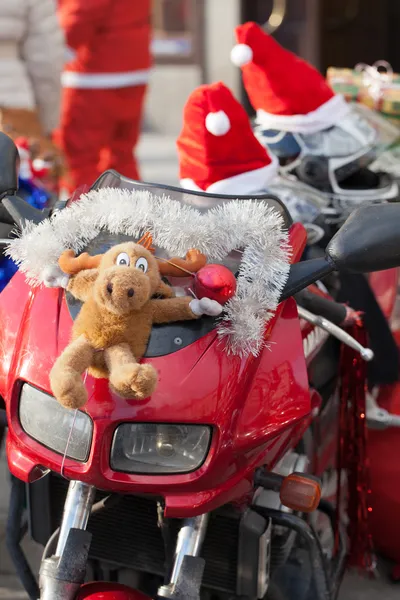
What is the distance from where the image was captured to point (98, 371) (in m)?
1.77

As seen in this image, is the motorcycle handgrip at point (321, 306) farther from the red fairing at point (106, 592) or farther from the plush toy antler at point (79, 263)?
the red fairing at point (106, 592)

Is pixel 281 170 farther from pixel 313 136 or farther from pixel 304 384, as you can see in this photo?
pixel 304 384

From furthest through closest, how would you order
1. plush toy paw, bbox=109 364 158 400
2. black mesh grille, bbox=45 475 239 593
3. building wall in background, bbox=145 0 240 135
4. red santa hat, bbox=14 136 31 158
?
1. building wall in background, bbox=145 0 240 135
2. red santa hat, bbox=14 136 31 158
3. black mesh grille, bbox=45 475 239 593
4. plush toy paw, bbox=109 364 158 400

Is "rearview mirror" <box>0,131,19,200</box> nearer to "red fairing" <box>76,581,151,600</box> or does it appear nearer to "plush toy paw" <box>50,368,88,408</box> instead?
"plush toy paw" <box>50,368,88,408</box>

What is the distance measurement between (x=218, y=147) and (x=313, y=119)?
882 mm

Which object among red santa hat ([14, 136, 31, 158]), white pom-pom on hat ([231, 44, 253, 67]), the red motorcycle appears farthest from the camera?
red santa hat ([14, 136, 31, 158])

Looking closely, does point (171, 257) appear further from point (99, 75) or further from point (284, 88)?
point (99, 75)

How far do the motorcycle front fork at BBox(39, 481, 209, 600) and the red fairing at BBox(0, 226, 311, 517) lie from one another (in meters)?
0.12

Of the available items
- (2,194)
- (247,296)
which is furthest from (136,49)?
(247,296)

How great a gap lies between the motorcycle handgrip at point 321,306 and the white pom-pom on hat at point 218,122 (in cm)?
68

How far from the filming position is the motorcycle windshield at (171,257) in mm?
1813

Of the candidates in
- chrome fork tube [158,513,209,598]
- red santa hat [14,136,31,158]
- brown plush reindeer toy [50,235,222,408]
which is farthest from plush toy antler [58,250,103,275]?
red santa hat [14,136,31,158]

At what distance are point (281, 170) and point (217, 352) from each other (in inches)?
71.8

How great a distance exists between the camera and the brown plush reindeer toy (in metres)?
1.68
